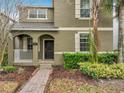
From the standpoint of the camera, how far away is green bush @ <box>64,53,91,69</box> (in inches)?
945

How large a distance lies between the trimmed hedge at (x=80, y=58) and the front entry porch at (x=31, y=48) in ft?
9.47

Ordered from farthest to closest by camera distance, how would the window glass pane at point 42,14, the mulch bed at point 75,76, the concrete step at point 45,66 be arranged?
the window glass pane at point 42,14 → the concrete step at point 45,66 → the mulch bed at point 75,76

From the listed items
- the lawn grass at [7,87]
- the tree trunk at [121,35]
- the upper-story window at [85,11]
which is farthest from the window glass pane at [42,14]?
the lawn grass at [7,87]

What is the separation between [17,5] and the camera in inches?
746

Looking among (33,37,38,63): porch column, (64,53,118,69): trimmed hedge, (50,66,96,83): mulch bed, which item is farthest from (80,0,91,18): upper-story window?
(50,66,96,83): mulch bed

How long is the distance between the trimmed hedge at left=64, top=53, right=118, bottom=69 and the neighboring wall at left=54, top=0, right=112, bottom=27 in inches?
127

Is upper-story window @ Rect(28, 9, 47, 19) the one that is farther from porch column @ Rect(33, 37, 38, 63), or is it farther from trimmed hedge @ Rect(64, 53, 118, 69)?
trimmed hedge @ Rect(64, 53, 118, 69)

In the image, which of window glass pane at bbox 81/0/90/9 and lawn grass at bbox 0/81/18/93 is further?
window glass pane at bbox 81/0/90/9

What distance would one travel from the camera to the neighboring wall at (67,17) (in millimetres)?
25297

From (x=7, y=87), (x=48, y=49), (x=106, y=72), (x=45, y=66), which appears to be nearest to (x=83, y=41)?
(x=45, y=66)

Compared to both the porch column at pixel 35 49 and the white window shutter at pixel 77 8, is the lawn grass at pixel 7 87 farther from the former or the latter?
the white window shutter at pixel 77 8

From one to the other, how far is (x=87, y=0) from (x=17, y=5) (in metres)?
9.07

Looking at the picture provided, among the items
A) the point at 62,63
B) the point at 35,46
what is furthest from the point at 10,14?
the point at 62,63

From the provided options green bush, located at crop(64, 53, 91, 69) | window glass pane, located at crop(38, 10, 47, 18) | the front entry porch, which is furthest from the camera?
window glass pane, located at crop(38, 10, 47, 18)
